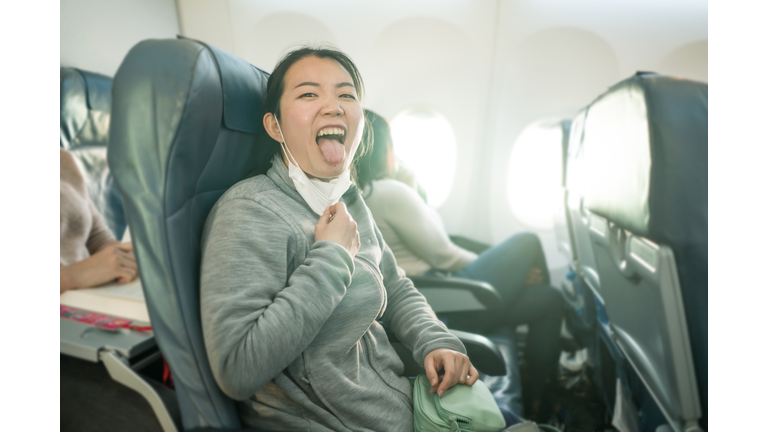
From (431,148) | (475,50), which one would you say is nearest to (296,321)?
(431,148)

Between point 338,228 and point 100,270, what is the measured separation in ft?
2.74

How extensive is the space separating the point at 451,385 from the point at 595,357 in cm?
165

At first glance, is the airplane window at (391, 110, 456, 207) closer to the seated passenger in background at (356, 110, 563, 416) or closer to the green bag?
the seated passenger in background at (356, 110, 563, 416)

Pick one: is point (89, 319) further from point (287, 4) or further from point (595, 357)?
point (595, 357)

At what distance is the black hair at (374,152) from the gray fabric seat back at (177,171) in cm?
27

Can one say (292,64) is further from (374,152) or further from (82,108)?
(82,108)

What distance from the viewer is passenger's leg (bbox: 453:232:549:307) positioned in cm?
204

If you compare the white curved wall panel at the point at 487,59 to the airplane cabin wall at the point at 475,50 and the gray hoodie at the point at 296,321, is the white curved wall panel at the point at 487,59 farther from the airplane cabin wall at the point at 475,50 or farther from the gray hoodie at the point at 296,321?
the gray hoodie at the point at 296,321

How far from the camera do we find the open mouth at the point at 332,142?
687 mm

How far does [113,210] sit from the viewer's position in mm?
1433

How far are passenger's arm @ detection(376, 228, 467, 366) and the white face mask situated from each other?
20cm

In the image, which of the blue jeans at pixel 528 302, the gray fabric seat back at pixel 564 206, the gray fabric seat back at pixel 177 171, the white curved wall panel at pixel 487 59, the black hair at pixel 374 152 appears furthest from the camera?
the gray fabric seat back at pixel 564 206

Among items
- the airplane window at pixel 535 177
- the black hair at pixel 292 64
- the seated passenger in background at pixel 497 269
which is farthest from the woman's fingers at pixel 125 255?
the airplane window at pixel 535 177
